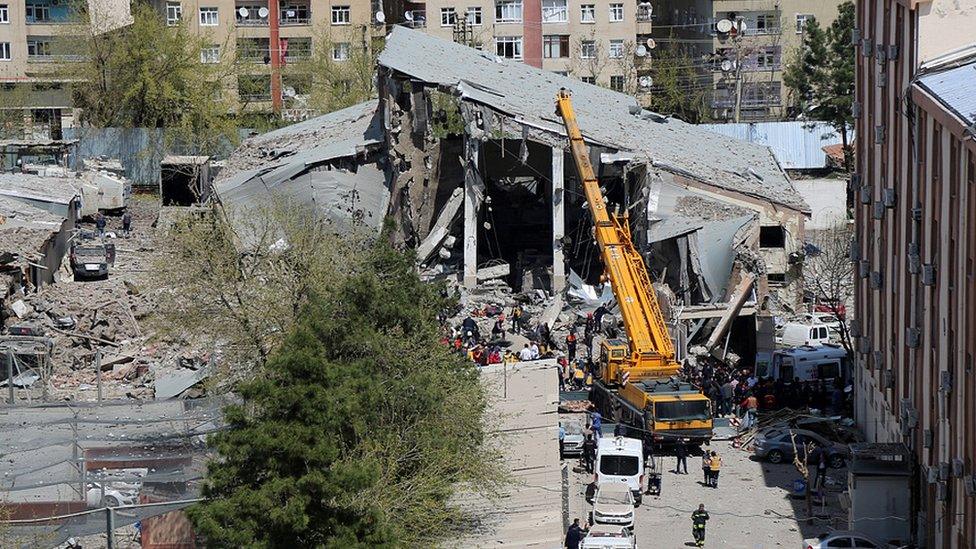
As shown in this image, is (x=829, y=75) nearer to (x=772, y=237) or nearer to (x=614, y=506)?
(x=772, y=237)

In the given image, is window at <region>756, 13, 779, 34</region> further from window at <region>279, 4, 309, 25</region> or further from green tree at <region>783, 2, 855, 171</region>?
window at <region>279, 4, 309, 25</region>

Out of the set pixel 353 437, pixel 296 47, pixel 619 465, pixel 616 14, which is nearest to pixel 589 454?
pixel 619 465

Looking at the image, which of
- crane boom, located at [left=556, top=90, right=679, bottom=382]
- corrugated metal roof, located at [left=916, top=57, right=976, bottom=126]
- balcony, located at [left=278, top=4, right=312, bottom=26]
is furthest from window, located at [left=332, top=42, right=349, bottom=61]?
corrugated metal roof, located at [left=916, top=57, right=976, bottom=126]

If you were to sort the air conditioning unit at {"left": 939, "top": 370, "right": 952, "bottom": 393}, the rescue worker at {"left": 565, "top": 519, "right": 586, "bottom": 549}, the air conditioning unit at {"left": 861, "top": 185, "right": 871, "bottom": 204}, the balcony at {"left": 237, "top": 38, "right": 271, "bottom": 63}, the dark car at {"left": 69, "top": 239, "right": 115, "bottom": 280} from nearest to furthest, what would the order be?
1. the air conditioning unit at {"left": 939, "top": 370, "right": 952, "bottom": 393}
2. the rescue worker at {"left": 565, "top": 519, "right": 586, "bottom": 549}
3. the air conditioning unit at {"left": 861, "top": 185, "right": 871, "bottom": 204}
4. the dark car at {"left": 69, "top": 239, "right": 115, "bottom": 280}
5. the balcony at {"left": 237, "top": 38, "right": 271, "bottom": 63}

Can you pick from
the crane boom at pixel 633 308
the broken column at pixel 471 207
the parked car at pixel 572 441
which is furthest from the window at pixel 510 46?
the parked car at pixel 572 441

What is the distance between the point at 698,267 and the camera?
141ft

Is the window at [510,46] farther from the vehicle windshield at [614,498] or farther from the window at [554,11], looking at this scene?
the vehicle windshield at [614,498]

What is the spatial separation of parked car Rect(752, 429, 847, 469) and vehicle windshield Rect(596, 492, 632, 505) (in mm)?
5437

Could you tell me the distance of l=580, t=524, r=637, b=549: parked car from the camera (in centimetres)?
2608

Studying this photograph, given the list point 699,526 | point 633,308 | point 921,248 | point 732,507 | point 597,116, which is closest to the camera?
point 699,526

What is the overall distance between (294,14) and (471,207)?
35366mm

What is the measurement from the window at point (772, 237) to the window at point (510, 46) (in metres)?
33.2

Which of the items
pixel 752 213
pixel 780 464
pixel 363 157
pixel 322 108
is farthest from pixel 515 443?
pixel 322 108

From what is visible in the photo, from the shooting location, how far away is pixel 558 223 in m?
46.8
